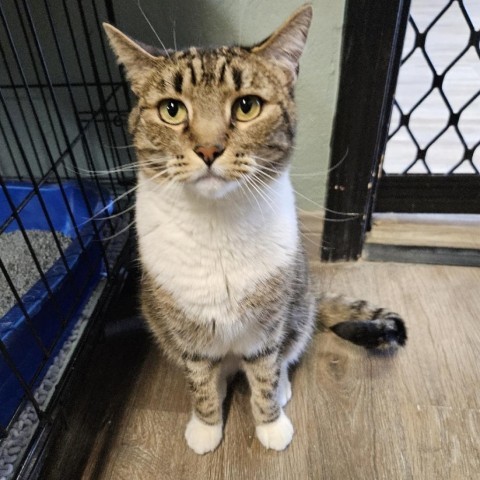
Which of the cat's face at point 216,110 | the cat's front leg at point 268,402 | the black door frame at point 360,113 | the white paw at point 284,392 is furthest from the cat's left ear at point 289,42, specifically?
the white paw at point 284,392

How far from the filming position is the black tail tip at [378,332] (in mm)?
1028

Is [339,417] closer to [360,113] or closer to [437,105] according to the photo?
[360,113]

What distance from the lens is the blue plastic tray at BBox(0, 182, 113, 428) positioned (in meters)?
0.88

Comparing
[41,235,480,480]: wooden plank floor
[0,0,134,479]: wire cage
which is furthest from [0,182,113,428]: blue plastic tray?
[41,235,480,480]: wooden plank floor

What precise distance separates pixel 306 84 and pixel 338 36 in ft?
0.43

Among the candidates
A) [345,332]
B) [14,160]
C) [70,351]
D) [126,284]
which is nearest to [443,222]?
[345,332]

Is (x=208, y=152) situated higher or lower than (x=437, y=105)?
higher

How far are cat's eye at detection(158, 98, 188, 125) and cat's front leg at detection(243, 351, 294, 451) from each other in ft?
1.53

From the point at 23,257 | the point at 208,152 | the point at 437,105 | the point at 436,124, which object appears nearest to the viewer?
the point at 208,152

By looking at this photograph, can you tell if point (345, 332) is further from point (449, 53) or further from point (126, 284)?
point (449, 53)

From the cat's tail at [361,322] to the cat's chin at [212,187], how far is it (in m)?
0.56

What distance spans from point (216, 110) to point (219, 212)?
0.16 m

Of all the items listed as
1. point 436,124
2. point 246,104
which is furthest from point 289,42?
point 436,124

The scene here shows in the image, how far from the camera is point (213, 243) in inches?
29.6
